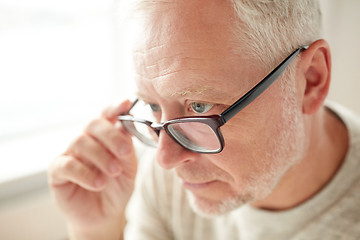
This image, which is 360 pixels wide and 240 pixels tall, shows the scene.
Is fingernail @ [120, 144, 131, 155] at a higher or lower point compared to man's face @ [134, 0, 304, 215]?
lower

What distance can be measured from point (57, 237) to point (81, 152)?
2.77 feet

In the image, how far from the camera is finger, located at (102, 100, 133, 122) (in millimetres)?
1166

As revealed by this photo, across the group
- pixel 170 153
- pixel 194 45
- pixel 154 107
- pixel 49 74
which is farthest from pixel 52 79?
pixel 194 45

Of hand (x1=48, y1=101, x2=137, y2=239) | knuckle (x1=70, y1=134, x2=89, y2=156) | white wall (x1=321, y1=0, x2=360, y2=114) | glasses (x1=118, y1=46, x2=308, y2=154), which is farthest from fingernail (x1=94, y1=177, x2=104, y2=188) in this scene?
white wall (x1=321, y1=0, x2=360, y2=114)

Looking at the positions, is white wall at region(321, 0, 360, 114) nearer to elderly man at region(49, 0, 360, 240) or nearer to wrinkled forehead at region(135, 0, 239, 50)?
elderly man at region(49, 0, 360, 240)

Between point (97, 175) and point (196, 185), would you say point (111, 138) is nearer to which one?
point (97, 175)

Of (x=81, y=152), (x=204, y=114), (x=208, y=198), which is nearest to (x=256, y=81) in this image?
(x=204, y=114)

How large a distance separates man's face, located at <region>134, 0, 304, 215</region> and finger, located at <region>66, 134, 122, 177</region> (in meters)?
0.25

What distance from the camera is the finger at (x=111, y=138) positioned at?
1.13m

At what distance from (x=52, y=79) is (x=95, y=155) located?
1.14 m

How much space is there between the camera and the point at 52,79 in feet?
6.86

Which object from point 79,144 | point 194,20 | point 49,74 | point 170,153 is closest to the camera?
point 194,20

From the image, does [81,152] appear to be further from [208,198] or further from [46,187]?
[46,187]

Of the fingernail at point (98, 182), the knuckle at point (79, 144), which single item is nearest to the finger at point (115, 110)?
the knuckle at point (79, 144)
